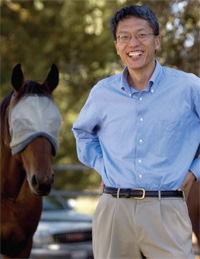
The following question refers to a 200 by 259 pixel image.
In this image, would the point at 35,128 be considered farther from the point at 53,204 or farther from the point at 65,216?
the point at 53,204

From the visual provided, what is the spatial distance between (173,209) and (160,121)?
46 cm

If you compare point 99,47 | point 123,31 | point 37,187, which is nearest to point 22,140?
point 37,187

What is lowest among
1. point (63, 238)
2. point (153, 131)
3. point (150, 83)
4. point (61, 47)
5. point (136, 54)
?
point (63, 238)

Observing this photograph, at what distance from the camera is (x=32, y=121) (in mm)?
4582

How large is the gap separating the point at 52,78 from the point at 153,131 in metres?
1.94

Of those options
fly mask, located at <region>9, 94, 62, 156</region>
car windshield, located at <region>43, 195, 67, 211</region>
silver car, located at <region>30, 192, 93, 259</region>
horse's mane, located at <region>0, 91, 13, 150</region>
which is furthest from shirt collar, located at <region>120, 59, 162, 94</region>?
car windshield, located at <region>43, 195, 67, 211</region>

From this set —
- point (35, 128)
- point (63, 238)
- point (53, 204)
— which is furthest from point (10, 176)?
point (53, 204)

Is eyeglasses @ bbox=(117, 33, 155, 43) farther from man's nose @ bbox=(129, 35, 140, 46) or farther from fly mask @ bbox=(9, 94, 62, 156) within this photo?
fly mask @ bbox=(9, 94, 62, 156)

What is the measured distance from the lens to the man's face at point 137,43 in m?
3.12

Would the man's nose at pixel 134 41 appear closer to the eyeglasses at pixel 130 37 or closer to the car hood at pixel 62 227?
the eyeglasses at pixel 130 37

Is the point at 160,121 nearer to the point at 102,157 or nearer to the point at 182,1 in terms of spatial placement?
the point at 102,157

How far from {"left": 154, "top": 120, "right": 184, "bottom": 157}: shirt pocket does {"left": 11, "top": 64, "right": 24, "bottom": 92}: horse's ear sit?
6.31 feet

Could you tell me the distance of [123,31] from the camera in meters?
3.16

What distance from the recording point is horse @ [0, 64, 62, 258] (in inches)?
178
